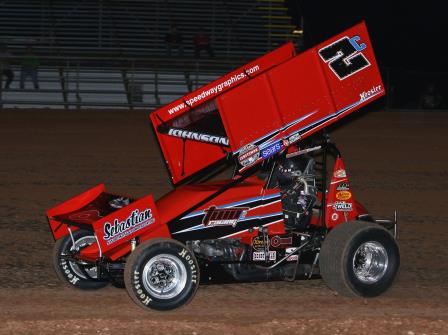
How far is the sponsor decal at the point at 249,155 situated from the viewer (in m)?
7.39

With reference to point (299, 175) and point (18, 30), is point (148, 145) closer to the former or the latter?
point (299, 175)

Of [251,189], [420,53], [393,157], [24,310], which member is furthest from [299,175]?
[420,53]

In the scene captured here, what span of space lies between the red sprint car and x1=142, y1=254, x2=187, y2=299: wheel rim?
0.01 m

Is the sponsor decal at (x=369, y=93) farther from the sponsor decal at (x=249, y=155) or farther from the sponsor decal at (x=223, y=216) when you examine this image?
the sponsor decal at (x=223, y=216)

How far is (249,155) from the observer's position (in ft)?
24.2

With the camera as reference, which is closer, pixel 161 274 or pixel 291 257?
pixel 161 274

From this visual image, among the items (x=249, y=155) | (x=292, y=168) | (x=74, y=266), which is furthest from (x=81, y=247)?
(x=292, y=168)

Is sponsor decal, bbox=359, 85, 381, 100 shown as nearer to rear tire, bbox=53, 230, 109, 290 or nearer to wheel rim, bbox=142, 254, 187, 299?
wheel rim, bbox=142, 254, 187, 299

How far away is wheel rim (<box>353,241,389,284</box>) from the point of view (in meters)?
7.56

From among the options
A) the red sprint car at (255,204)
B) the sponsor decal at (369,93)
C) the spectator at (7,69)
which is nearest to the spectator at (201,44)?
the spectator at (7,69)

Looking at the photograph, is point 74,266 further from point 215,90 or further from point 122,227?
point 215,90

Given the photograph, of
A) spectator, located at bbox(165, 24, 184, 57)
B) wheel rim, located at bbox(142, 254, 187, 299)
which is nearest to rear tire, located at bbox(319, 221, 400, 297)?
wheel rim, located at bbox(142, 254, 187, 299)

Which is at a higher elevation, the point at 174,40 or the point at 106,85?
the point at 174,40

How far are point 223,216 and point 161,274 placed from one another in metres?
0.77
